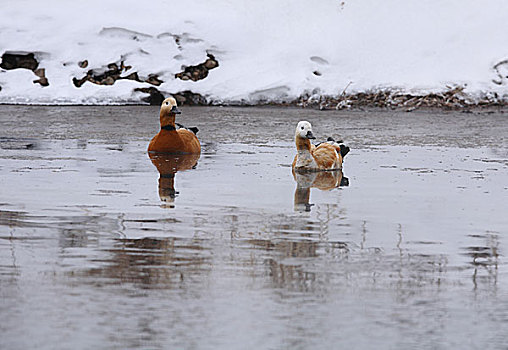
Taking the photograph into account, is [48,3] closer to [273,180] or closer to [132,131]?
[132,131]

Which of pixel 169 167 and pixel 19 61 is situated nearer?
pixel 169 167

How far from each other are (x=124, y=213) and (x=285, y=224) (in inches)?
48.9

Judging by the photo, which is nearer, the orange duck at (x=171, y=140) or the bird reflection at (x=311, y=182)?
the bird reflection at (x=311, y=182)

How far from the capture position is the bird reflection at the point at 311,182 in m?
7.51

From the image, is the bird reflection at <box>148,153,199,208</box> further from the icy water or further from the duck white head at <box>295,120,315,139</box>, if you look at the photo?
the duck white head at <box>295,120,315,139</box>

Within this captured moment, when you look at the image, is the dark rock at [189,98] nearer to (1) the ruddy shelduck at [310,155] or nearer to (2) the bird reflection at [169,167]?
(2) the bird reflection at [169,167]

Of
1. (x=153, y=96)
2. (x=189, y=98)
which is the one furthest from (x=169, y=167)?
(x=189, y=98)

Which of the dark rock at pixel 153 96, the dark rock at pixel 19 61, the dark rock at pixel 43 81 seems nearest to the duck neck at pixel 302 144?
the dark rock at pixel 153 96

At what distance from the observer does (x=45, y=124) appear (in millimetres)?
16359

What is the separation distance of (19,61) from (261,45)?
643 cm

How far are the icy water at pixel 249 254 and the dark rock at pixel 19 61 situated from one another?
1305 cm

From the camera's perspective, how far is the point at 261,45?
2394 centimetres

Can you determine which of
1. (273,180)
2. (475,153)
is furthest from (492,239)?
(475,153)

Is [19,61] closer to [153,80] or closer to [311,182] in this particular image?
[153,80]
